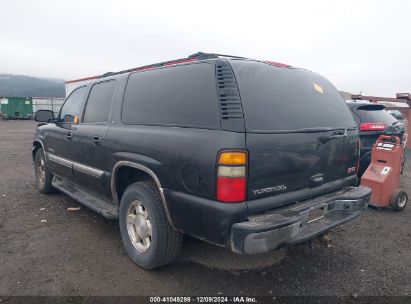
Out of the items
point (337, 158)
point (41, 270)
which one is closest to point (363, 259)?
point (337, 158)

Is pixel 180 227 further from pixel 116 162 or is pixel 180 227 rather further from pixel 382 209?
pixel 382 209

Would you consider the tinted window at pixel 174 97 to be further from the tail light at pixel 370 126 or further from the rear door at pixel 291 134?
the tail light at pixel 370 126

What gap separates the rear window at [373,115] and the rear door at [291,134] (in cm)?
255

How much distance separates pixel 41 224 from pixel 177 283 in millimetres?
2425

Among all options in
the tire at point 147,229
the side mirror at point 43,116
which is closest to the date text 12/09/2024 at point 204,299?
the tire at point 147,229

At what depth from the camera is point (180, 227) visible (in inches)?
103

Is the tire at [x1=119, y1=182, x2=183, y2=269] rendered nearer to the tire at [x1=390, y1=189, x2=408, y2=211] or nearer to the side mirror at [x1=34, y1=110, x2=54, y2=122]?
the side mirror at [x1=34, y1=110, x2=54, y2=122]

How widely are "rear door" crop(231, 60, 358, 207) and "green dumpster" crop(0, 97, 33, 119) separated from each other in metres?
32.6

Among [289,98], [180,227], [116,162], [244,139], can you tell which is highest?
[289,98]

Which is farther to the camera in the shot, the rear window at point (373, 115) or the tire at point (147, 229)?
the rear window at point (373, 115)

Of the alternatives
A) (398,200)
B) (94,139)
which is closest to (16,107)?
(94,139)

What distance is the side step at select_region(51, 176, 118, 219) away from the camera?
3559 mm

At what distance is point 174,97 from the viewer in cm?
282

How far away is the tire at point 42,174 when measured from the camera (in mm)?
5340
